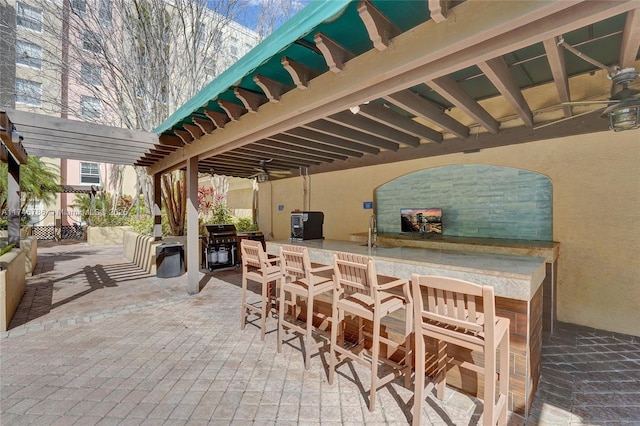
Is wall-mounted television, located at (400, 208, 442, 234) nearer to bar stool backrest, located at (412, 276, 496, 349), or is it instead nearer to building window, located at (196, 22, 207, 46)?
bar stool backrest, located at (412, 276, 496, 349)

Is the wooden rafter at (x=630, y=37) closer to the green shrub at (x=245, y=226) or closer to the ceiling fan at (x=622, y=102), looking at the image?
the ceiling fan at (x=622, y=102)

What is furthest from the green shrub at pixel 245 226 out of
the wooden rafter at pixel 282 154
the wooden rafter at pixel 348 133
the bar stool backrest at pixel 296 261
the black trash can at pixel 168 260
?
the bar stool backrest at pixel 296 261

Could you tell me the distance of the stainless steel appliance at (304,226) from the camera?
169 inches

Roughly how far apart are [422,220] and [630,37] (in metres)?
3.60

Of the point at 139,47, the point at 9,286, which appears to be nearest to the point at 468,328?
the point at 9,286

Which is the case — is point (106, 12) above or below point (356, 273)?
above

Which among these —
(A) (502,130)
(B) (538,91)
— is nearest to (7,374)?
(A) (502,130)

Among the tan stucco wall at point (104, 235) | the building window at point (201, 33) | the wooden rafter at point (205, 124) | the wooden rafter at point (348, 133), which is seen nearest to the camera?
the wooden rafter at point (348, 133)

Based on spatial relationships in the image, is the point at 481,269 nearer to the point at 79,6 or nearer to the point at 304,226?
the point at 304,226

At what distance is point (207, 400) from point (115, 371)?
1.15 m

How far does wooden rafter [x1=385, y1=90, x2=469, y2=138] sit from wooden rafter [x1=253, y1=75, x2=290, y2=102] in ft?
3.54

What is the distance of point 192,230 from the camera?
5.27 meters

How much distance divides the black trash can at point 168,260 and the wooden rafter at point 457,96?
6.31 metres

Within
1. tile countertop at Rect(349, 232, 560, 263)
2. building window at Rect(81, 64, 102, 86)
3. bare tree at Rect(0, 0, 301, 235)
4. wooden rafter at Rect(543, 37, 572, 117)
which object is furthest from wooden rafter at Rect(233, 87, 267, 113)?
building window at Rect(81, 64, 102, 86)
